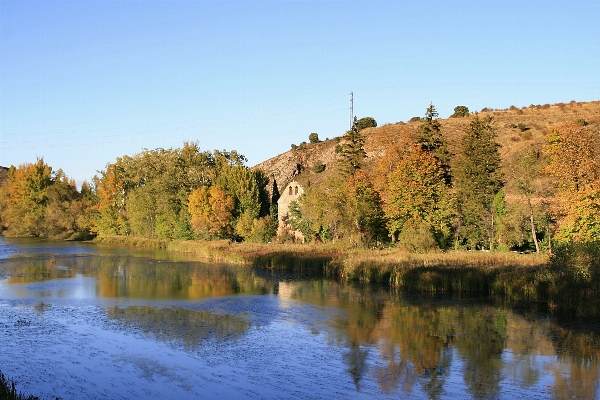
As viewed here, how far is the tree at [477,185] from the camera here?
165 ft

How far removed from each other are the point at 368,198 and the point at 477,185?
10199 mm

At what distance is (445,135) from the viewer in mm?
90250

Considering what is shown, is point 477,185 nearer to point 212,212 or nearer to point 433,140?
point 433,140

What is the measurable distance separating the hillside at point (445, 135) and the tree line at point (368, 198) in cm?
1306

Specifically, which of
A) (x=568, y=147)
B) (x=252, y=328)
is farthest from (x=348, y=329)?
(x=568, y=147)

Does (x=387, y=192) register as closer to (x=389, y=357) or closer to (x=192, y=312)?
(x=192, y=312)

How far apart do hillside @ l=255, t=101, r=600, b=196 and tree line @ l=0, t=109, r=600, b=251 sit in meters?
13.1

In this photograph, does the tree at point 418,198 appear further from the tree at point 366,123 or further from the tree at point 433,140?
the tree at point 366,123

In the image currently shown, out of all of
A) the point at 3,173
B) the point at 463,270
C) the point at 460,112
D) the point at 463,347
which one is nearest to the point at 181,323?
the point at 463,347

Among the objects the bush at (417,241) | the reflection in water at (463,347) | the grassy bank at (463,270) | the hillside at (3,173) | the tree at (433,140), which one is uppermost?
the hillside at (3,173)

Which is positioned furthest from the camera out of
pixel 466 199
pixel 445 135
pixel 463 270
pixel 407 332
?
pixel 445 135

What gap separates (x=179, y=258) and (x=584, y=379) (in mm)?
42788

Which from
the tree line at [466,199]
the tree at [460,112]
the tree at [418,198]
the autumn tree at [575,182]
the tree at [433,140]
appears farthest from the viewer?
the tree at [460,112]

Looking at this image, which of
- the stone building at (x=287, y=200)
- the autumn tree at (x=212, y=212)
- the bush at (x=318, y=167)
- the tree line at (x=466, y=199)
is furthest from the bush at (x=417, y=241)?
the bush at (x=318, y=167)
